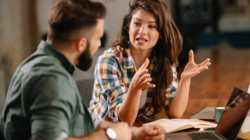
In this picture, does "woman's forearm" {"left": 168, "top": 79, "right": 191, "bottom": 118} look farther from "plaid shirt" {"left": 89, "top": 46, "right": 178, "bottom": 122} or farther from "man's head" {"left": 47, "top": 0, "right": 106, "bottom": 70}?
"man's head" {"left": 47, "top": 0, "right": 106, "bottom": 70}

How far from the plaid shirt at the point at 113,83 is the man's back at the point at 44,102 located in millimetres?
671

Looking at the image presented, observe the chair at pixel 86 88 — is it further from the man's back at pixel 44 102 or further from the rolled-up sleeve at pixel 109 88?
the man's back at pixel 44 102

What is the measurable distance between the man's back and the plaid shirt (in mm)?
671

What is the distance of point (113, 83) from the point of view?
1.67 m

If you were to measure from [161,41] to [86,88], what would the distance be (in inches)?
21.9

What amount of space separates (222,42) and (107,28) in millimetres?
8126

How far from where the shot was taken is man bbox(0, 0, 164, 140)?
0.80 metres

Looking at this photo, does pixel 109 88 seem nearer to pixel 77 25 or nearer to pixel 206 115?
pixel 206 115

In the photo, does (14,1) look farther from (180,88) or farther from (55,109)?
(55,109)

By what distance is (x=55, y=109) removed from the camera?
80 centimetres

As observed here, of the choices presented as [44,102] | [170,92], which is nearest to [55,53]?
[44,102]

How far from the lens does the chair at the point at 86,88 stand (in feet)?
6.33

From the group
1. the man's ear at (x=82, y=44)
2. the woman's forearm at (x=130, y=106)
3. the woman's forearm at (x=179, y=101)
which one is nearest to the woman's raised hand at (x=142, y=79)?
the woman's forearm at (x=130, y=106)

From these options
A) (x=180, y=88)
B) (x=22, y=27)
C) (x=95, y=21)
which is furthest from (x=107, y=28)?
(x=95, y=21)
